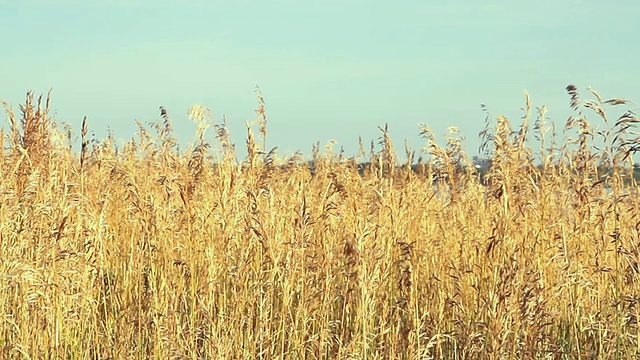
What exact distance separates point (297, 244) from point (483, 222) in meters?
1.91

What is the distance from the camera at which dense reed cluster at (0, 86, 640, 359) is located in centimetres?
349

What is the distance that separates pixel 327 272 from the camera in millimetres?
3586

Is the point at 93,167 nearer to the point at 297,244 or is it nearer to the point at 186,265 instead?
A: the point at 186,265

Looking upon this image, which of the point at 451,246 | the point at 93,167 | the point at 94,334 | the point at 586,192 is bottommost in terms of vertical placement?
the point at 94,334

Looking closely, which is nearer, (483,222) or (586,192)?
(586,192)

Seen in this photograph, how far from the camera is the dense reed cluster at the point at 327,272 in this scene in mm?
3488

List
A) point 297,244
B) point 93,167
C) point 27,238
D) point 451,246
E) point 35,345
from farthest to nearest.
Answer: point 93,167 < point 451,246 < point 27,238 < point 297,244 < point 35,345

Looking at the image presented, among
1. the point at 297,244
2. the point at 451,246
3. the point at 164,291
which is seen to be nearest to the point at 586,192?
the point at 451,246

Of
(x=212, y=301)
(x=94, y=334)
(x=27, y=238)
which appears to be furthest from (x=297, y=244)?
(x=27, y=238)

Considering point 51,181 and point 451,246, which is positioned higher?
point 51,181

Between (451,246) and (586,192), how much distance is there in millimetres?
1144

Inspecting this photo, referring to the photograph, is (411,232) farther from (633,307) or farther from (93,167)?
(93,167)

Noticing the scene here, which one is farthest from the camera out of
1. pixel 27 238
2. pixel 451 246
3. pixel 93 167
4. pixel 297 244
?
pixel 93 167

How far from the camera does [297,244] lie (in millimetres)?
3748
